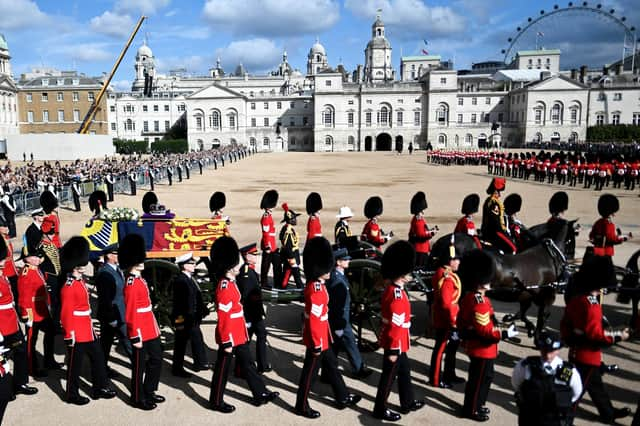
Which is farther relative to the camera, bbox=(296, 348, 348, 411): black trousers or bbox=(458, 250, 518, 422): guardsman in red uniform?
bbox=(296, 348, 348, 411): black trousers

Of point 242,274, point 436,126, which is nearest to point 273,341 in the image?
point 242,274

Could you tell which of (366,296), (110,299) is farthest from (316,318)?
(110,299)

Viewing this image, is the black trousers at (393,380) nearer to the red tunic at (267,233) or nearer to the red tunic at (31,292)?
the red tunic at (31,292)

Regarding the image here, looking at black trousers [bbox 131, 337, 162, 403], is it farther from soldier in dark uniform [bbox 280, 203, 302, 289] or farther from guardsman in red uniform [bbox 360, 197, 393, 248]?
guardsman in red uniform [bbox 360, 197, 393, 248]

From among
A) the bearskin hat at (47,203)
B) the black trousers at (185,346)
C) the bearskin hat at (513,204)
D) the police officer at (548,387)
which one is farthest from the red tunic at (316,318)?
the bearskin hat at (47,203)

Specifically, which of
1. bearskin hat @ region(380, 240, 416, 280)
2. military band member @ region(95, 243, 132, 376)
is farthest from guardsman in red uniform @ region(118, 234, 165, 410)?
bearskin hat @ region(380, 240, 416, 280)

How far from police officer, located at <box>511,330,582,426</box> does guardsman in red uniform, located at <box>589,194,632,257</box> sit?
4.99 m

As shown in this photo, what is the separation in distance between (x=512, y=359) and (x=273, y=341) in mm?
3139

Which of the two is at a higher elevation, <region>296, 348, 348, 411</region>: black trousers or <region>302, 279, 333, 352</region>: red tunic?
<region>302, 279, 333, 352</region>: red tunic

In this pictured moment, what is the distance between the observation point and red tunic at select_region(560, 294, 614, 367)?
4301mm

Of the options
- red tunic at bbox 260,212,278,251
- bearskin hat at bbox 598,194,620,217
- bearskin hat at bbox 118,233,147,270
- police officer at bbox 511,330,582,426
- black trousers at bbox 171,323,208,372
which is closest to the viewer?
police officer at bbox 511,330,582,426

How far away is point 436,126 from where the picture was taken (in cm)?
7344

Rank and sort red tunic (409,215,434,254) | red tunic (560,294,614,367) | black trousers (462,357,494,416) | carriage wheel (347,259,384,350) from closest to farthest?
red tunic (560,294,614,367), black trousers (462,357,494,416), carriage wheel (347,259,384,350), red tunic (409,215,434,254)

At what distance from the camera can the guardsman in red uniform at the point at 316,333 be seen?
189 inches
